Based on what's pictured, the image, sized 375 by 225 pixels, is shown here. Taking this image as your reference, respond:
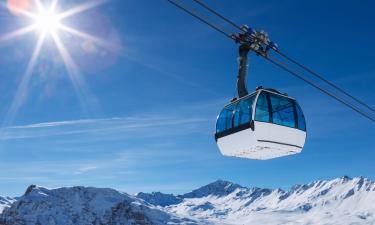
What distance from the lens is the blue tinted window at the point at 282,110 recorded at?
17.0 m

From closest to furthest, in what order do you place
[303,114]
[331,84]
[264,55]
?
[264,55]
[331,84]
[303,114]

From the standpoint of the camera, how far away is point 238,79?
16875 millimetres

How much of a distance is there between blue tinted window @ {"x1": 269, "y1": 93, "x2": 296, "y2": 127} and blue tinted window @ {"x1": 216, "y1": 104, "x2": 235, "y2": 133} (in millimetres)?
1505

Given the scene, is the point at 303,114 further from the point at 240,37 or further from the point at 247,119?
the point at 240,37

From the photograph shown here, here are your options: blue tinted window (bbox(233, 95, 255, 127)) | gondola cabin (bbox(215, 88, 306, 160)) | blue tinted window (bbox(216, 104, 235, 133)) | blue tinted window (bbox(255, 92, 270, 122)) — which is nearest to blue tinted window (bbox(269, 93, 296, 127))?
gondola cabin (bbox(215, 88, 306, 160))

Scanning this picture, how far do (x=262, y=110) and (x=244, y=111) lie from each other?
651 mm

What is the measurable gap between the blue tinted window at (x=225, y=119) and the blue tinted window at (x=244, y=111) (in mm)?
339

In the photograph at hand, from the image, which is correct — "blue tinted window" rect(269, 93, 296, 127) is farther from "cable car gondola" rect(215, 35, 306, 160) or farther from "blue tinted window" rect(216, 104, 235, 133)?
"blue tinted window" rect(216, 104, 235, 133)

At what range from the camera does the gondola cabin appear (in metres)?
16.4

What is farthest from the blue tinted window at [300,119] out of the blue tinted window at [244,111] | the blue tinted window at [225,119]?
the blue tinted window at [225,119]

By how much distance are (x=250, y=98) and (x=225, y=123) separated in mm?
1531

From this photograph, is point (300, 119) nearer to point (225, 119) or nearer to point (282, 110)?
point (282, 110)

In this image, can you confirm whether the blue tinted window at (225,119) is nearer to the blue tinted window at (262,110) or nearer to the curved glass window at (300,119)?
the blue tinted window at (262,110)

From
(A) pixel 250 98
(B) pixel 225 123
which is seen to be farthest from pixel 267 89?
(B) pixel 225 123
